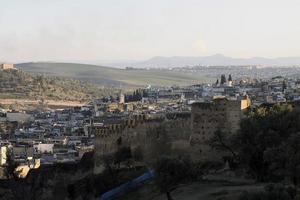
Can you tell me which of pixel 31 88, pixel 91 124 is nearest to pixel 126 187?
pixel 91 124

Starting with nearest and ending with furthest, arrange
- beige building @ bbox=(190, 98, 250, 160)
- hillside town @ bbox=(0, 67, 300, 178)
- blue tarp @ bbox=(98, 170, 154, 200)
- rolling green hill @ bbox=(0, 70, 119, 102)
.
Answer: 1. beige building @ bbox=(190, 98, 250, 160)
2. blue tarp @ bbox=(98, 170, 154, 200)
3. hillside town @ bbox=(0, 67, 300, 178)
4. rolling green hill @ bbox=(0, 70, 119, 102)

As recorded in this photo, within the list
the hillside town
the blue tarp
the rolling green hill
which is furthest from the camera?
the rolling green hill

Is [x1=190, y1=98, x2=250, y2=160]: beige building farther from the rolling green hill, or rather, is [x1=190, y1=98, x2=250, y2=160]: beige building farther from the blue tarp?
the rolling green hill

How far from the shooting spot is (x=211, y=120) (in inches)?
1829

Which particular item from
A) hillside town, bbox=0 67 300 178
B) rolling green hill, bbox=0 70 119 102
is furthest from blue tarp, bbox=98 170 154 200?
rolling green hill, bbox=0 70 119 102

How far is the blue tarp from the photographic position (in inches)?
1825

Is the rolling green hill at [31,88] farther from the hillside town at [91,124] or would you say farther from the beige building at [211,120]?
Answer: the beige building at [211,120]

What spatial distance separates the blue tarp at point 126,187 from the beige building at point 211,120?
318 centimetres

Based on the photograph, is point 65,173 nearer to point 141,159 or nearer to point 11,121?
point 141,159

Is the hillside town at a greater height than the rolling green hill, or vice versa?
the hillside town

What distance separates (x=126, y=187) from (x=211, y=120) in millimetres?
6005

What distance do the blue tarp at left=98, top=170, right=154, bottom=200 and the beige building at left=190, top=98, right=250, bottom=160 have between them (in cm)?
318

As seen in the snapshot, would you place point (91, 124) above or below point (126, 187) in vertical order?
below

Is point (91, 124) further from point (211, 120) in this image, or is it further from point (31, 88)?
point (31, 88)
